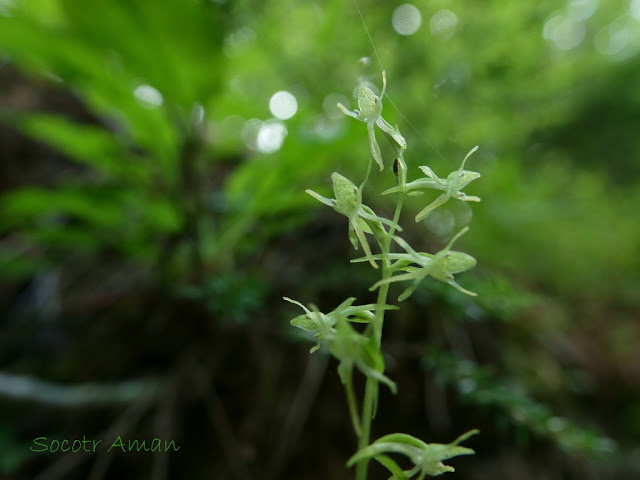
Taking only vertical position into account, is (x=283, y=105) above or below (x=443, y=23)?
below

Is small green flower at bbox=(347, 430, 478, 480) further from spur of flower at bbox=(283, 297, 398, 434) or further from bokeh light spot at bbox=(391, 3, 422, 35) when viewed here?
bokeh light spot at bbox=(391, 3, 422, 35)

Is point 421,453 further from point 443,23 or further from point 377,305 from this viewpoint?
point 443,23

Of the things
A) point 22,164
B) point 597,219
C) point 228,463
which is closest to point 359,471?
point 228,463

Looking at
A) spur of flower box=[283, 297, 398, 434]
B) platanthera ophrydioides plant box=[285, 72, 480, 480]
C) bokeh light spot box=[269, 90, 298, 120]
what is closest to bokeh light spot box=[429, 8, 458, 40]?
bokeh light spot box=[269, 90, 298, 120]

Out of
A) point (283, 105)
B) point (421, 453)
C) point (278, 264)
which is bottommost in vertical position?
point (421, 453)

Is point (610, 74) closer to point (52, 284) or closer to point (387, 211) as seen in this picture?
point (387, 211)

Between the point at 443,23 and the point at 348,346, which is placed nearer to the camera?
the point at 348,346

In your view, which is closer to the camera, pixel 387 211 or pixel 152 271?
pixel 387 211

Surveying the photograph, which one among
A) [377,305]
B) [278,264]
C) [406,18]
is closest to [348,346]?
[377,305]
